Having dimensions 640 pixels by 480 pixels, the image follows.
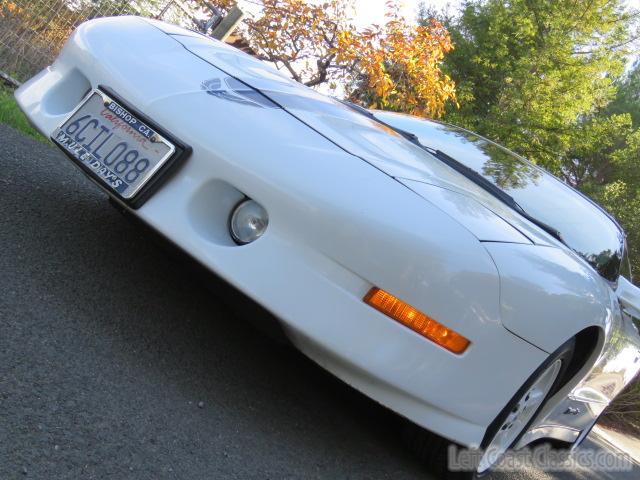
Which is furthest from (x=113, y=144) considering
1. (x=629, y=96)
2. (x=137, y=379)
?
(x=629, y=96)

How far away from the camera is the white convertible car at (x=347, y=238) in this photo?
6.46ft

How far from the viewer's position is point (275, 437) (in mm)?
2189

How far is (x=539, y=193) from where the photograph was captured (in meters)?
3.20

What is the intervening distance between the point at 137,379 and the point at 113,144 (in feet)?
2.54

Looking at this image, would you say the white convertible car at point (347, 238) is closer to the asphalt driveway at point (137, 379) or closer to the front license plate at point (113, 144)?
the front license plate at point (113, 144)

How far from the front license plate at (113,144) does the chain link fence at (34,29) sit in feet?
12.1

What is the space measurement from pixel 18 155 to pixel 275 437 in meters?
2.28

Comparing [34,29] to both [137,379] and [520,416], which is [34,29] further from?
[520,416]

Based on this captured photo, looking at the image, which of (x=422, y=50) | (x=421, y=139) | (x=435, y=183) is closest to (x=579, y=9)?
(x=422, y=50)

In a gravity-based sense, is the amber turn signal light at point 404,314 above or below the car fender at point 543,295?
below

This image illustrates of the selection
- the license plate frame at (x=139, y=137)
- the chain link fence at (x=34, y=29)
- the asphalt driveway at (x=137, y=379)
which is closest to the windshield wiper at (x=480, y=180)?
the asphalt driveway at (x=137, y=379)

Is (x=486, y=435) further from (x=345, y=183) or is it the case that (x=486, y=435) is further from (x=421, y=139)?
(x=421, y=139)

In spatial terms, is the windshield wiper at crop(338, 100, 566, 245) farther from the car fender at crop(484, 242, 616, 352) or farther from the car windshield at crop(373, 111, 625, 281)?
the car fender at crop(484, 242, 616, 352)

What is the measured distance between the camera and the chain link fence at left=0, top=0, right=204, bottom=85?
562cm
